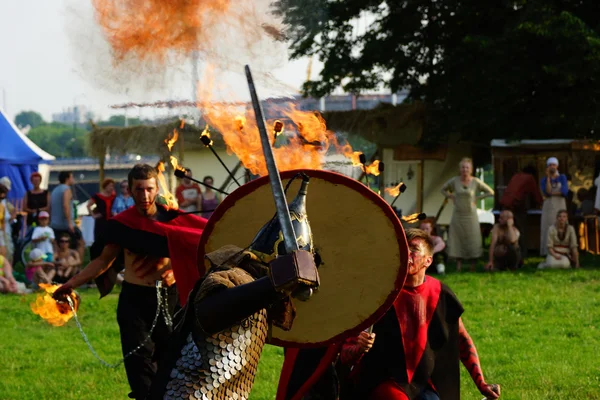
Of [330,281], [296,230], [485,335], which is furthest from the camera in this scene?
[485,335]

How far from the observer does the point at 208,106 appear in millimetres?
6176

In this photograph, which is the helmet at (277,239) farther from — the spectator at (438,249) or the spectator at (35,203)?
the spectator at (35,203)

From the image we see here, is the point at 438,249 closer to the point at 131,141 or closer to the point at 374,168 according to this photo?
the point at 131,141

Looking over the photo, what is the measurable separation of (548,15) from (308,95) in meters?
5.10

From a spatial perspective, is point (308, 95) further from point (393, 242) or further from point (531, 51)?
point (393, 242)

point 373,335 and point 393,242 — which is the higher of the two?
point 393,242

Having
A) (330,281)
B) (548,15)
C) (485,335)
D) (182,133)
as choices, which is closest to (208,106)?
(330,281)

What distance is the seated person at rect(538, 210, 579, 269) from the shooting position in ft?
48.5

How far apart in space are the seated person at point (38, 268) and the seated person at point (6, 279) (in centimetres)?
24

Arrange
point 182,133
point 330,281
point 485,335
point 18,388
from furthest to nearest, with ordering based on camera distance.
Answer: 1. point 182,133
2. point 485,335
3. point 18,388
4. point 330,281

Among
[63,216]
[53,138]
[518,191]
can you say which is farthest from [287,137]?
[53,138]

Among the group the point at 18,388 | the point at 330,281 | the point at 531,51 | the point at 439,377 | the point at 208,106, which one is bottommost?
the point at 18,388

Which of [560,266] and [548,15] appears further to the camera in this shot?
[548,15]

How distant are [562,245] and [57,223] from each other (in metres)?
7.35
